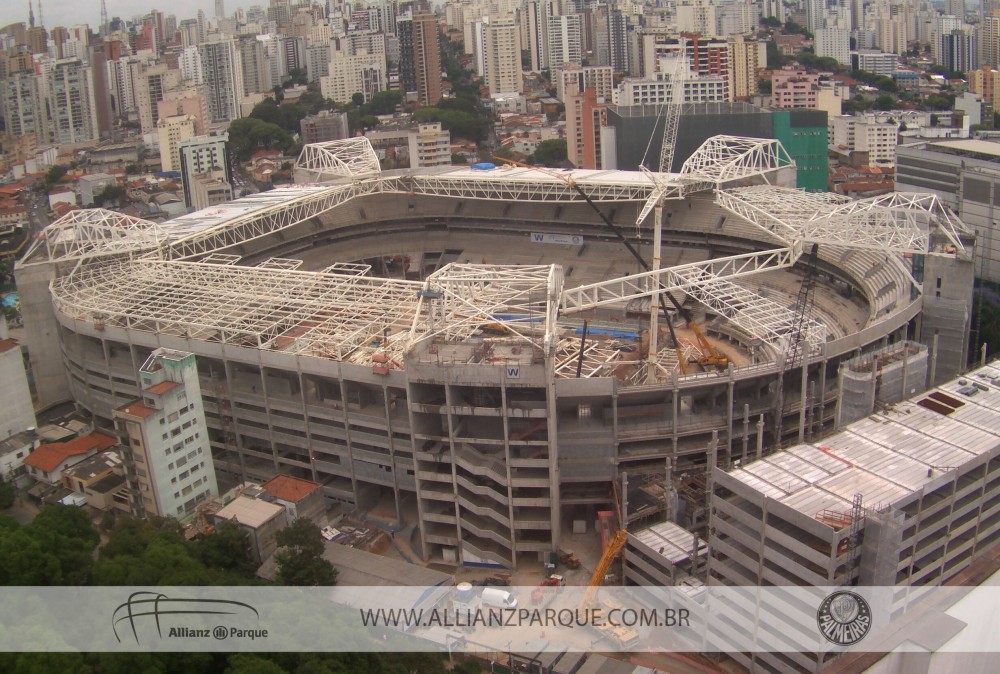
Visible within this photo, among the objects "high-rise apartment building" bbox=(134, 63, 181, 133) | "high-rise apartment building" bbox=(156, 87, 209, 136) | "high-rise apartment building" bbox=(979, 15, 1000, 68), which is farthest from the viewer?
"high-rise apartment building" bbox=(979, 15, 1000, 68)

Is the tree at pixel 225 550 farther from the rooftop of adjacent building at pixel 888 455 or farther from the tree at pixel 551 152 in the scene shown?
the tree at pixel 551 152

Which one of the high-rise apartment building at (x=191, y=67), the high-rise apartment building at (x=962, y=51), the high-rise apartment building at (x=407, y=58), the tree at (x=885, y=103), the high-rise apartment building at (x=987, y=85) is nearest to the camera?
the high-rise apartment building at (x=987, y=85)

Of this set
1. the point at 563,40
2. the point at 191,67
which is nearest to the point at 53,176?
the point at 191,67

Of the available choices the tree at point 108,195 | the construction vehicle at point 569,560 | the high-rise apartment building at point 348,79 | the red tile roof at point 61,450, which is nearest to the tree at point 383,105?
the high-rise apartment building at point 348,79

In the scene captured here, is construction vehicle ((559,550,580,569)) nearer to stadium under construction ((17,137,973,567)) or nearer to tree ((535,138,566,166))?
stadium under construction ((17,137,973,567))

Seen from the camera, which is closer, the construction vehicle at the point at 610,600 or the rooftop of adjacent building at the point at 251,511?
the construction vehicle at the point at 610,600

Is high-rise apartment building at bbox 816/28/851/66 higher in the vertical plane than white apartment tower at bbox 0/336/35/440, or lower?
higher

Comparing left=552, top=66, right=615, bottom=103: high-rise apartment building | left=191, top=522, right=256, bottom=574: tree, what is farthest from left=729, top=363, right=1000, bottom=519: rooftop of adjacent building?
left=552, top=66, right=615, bottom=103: high-rise apartment building

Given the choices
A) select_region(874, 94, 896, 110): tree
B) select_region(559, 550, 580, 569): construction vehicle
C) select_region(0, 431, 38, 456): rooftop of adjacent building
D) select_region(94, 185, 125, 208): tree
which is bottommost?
select_region(559, 550, 580, 569): construction vehicle
